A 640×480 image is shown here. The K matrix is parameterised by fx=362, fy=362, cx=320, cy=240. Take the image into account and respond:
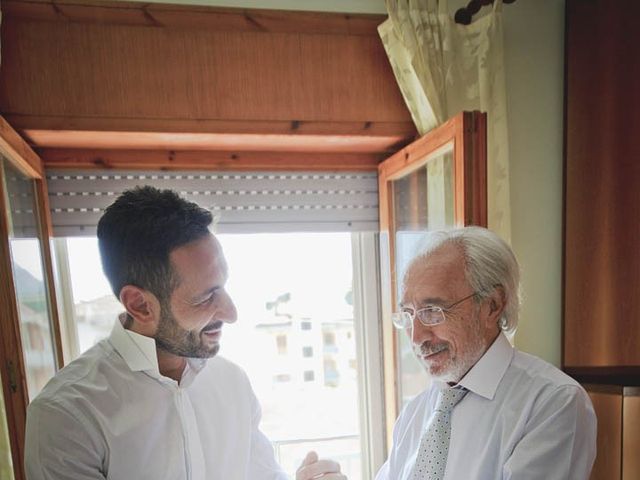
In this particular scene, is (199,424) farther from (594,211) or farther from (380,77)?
(594,211)

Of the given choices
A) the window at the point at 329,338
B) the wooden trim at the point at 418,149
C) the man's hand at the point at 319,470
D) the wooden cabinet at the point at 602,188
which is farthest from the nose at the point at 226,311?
the wooden cabinet at the point at 602,188

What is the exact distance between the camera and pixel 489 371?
0.93 m

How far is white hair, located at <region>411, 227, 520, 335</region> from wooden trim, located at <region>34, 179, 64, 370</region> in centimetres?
151

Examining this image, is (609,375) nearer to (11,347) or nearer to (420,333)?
(420,333)

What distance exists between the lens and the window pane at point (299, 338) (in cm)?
209

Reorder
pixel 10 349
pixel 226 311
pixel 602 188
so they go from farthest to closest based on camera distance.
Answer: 1. pixel 602 188
2. pixel 10 349
3. pixel 226 311

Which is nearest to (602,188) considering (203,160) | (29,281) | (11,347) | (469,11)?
(469,11)

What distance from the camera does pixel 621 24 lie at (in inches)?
56.2

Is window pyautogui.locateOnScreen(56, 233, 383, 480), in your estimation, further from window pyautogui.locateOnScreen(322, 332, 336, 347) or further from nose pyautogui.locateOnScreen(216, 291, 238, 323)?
nose pyautogui.locateOnScreen(216, 291, 238, 323)

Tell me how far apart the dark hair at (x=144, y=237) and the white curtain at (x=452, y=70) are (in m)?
1.02

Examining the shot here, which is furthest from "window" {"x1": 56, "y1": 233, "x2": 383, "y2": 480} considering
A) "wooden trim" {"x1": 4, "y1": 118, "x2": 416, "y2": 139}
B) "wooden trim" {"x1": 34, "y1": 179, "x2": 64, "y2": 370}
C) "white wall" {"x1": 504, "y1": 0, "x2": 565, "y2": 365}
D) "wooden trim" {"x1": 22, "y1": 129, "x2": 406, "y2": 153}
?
"white wall" {"x1": 504, "y1": 0, "x2": 565, "y2": 365}

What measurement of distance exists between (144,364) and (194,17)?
125 cm

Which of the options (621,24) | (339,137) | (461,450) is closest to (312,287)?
(339,137)

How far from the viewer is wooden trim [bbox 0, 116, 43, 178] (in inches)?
44.2
